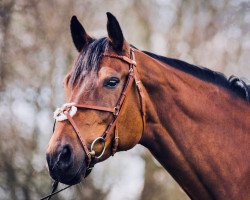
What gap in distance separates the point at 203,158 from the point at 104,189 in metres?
9.95

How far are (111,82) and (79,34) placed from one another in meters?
0.60

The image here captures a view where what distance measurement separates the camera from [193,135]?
3.62 m

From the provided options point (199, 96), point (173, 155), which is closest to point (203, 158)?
point (173, 155)

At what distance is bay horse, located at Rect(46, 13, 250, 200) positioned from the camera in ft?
10.9

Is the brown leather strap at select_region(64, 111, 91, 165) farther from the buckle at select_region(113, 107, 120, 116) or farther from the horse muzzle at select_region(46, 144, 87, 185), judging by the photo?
the buckle at select_region(113, 107, 120, 116)

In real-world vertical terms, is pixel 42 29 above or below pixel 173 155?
below

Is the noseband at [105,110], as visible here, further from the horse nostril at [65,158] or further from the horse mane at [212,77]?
the horse mane at [212,77]

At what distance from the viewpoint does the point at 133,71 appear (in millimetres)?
3525

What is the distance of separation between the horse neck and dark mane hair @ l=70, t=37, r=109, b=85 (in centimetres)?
35

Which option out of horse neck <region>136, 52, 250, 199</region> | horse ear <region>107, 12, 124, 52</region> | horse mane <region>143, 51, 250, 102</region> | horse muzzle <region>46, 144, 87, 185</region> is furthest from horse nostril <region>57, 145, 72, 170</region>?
horse mane <region>143, 51, 250, 102</region>

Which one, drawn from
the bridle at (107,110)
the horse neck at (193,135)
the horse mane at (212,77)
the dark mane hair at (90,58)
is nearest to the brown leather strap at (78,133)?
the bridle at (107,110)

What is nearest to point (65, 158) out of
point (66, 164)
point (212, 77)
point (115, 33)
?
point (66, 164)

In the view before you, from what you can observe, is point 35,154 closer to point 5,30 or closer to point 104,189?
point 104,189

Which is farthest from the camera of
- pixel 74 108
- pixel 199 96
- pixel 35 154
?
pixel 35 154
